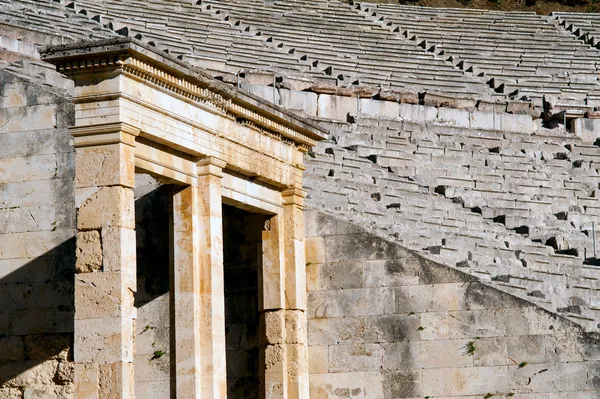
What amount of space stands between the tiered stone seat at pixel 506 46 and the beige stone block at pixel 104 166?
20.7 meters

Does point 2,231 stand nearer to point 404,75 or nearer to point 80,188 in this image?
point 80,188

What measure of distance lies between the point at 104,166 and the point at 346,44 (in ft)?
80.0

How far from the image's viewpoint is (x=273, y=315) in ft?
57.7

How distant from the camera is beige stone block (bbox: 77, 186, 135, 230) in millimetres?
13594

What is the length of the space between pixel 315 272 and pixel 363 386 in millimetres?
1670

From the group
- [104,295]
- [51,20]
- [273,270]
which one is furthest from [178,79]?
[51,20]

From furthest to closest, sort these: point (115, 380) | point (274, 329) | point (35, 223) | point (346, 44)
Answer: point (346, 44) < point (274, 329) < point (35, 223) < point (115, 380)

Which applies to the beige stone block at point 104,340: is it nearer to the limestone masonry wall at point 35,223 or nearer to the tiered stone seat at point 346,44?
the limestone masonry wall at point 35,223

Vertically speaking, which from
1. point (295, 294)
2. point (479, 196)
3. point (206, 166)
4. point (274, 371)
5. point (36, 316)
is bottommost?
point (274, 371)

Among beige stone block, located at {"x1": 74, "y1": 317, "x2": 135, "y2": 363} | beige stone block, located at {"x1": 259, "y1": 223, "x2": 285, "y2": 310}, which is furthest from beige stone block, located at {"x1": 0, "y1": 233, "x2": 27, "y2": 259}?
beige stone block, located at {"x1": 259, "y1": 223, "x2": 285, "y2": 310}

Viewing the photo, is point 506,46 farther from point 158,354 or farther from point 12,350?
point 12,350

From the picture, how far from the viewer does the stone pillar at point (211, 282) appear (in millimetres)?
15398

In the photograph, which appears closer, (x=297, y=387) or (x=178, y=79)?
(x=178, y=79)

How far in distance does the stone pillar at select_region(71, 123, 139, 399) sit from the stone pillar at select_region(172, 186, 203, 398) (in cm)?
174
